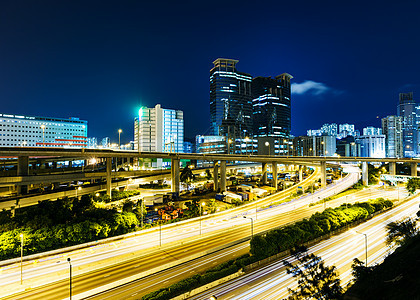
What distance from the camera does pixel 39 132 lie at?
152750mm

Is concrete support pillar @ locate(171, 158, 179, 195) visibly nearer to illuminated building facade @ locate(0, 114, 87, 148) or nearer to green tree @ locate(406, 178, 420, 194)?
green tree @ locate(406, 178, 420, 194)

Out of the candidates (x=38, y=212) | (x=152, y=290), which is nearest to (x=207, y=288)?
→ (x=152, y=290)

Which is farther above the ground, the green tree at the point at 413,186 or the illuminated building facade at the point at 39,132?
the illuminated building facade at the point at 39,132

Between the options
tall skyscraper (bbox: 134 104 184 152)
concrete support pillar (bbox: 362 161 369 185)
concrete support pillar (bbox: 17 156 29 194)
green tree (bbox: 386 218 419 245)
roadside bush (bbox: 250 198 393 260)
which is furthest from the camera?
tall skyscraper (bbox: 134 104 184 152)

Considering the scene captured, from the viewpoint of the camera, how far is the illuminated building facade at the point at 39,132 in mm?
143500

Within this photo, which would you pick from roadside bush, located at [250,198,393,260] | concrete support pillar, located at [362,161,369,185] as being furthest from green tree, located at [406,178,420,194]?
roadside bush, located at [250,198,393,260]

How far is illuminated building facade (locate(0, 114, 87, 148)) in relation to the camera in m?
144

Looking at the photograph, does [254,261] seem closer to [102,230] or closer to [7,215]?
[102,230]

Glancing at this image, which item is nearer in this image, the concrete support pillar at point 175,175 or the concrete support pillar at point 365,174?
the concrete support pillar at point 175,175

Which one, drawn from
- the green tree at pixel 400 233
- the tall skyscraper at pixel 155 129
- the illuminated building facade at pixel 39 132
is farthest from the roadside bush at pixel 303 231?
the illuminated building facade at pixel 39 132

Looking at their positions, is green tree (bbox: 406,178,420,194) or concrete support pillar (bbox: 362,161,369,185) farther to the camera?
concrete support pillar (bbox: 362,161,369,185)

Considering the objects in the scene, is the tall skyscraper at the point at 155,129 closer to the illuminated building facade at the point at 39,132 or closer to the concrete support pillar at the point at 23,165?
the illuminated building facade at the point at 39,132

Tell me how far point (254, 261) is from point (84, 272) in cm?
2129

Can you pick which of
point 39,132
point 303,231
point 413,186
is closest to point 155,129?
point 39,132
